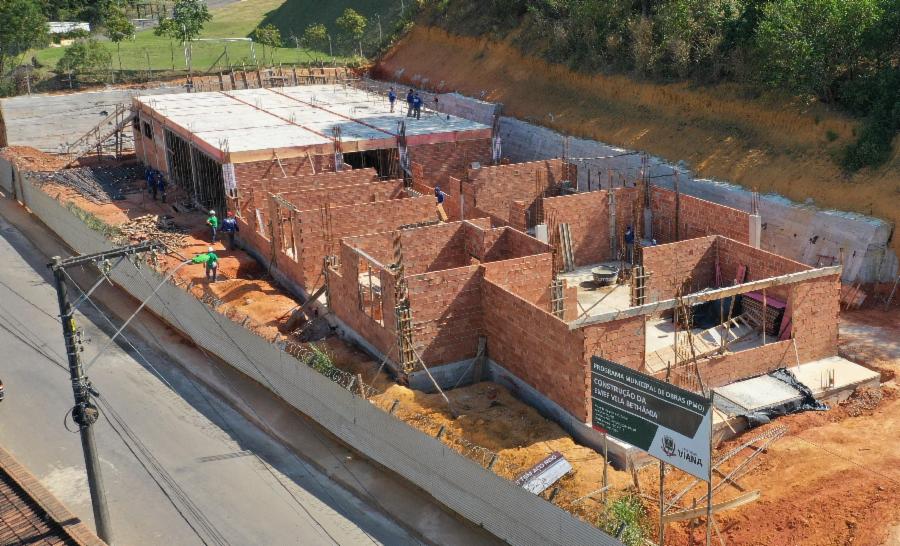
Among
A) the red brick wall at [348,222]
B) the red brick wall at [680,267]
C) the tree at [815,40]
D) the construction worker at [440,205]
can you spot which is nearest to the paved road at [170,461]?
the red brick wall at [348,222]

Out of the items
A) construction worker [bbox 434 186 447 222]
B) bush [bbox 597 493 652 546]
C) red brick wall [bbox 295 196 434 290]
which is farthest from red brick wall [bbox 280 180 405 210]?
bush [bbox 597 493 652 546]

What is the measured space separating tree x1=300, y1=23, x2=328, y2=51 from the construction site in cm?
2481

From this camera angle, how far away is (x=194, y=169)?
1453 inches

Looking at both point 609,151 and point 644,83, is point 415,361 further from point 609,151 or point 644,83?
point 644,83

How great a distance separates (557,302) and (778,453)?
19.6 ft

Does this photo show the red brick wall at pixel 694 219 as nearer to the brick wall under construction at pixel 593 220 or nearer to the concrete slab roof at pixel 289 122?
the brick wall under construction at pixel 593 220

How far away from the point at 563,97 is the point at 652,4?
5302mm

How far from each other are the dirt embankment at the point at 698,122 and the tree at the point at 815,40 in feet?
3.21

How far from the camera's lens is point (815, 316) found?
70.2 ft

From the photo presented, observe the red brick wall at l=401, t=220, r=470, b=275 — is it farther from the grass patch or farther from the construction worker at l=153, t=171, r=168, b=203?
the grass patch

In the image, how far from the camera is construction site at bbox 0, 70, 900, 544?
1762 centimetres

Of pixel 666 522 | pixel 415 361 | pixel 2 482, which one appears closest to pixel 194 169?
pixel 415 361

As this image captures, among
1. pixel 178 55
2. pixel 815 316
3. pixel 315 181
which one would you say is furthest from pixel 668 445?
pixel 178 55

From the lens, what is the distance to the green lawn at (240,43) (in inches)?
2345
